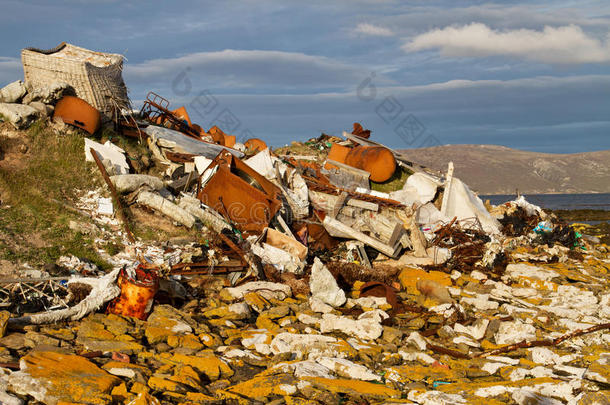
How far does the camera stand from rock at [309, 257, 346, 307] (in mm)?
8102

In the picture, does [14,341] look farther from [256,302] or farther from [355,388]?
[355,388]

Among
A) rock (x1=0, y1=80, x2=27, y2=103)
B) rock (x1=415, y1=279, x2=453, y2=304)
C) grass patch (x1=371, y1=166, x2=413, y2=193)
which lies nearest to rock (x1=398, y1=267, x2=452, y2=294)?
rock (x1=415, y1=279, x2=453, y2=304)

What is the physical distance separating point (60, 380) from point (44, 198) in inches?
240

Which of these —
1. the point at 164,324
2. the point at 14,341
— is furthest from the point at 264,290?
the point at 14,341

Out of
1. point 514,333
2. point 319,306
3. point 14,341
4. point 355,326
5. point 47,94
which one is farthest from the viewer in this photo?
point 47,94

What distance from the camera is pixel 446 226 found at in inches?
483

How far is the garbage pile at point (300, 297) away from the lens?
16.3ft

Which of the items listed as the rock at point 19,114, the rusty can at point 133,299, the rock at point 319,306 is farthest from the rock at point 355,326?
the rock at point 19,114

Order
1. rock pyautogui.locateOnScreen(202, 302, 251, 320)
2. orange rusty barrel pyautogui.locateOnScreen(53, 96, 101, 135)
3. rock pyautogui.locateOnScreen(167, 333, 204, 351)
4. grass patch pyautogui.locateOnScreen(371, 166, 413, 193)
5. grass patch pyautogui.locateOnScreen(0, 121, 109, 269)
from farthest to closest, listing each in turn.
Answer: grass patch pyautogui.locateOnScreen(371, 166, 413, 193) → orange rusty barrel pyautogui.locateOnScreen(53, 96, 101, 135) → grass patch pyautogui.locateOnScreen(0, 121, 109, 269) → rock pyautogui.locateOnScreen(202, 302, 251, 320) → rock pyautogui.locateOnScreen(167, 333, 204, 351)

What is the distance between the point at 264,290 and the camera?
26.9 ft

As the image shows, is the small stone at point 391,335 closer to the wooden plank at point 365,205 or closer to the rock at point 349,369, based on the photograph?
the rock at point 349,369

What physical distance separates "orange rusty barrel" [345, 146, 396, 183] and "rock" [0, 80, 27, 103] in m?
9.07

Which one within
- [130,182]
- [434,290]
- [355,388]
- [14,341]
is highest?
[130,182]

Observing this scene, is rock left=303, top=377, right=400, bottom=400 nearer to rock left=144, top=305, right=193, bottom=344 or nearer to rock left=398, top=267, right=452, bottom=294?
rock left=144, top=305, right=193, bottom=344
